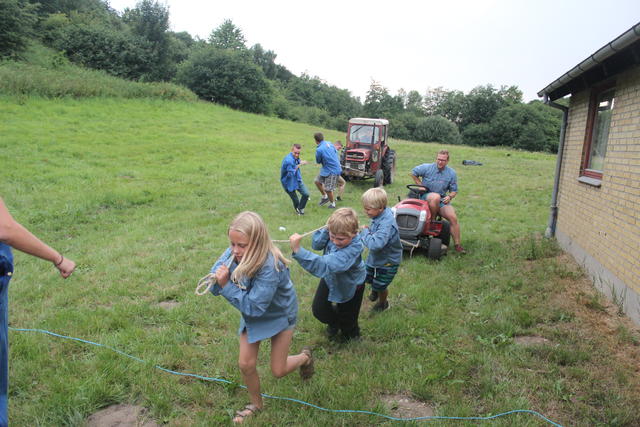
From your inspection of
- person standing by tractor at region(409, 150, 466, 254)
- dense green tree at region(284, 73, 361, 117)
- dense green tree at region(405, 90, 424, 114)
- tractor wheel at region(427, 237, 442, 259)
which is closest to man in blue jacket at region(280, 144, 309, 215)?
person standing by tractor at region(409, 150, 466, 254)

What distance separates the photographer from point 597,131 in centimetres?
656

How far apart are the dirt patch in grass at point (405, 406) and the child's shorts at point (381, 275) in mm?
1383

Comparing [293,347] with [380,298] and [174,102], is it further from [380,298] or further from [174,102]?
[174,102]

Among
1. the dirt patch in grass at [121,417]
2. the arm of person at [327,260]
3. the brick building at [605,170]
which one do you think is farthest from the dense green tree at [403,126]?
the dirt patch in grass at [121,417]

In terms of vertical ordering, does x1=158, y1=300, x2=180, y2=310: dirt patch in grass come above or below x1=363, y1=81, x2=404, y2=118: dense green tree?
below

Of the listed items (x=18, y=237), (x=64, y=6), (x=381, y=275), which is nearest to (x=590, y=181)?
(x=381, y=275)

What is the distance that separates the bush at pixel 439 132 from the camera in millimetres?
68875

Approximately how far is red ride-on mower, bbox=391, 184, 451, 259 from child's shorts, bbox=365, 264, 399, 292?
7.04ft

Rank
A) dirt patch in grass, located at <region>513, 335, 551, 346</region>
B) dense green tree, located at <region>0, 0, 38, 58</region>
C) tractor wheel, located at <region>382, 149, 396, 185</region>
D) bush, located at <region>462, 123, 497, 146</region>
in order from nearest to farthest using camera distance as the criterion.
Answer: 1. dirt patch in grass, located at <region>513, 335, 551, 346</region>
2. tractor wheel, located at <region>382, 149, 396, 185</region>
3. dense green tree, located at <region>0, 0, 38, 58</region>
4. bush, located at <region>462, 123, 497, 146</region>

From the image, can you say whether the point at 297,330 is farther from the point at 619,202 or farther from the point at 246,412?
the point at 619,202

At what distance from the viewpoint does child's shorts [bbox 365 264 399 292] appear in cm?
450

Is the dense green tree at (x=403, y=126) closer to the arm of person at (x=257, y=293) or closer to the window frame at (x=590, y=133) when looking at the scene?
the window frame at (x=590, y=133)

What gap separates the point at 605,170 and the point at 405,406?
4496 millimetres

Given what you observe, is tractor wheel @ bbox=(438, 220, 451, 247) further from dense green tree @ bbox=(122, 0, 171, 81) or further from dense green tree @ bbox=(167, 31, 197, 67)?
dense green tree @ bbox=(167, 31, 197, 67)
